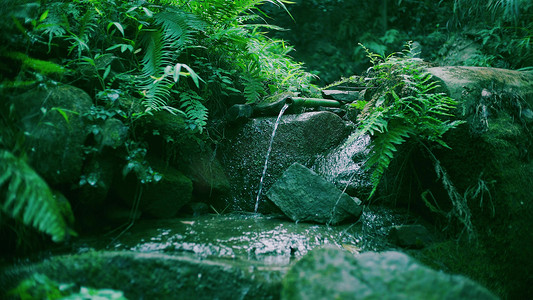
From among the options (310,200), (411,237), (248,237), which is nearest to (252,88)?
(310,200)

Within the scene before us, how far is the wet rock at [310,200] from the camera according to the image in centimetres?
292

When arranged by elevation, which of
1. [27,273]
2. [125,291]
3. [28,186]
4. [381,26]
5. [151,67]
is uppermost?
[381,26]

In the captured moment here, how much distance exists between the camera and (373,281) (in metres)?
1.42

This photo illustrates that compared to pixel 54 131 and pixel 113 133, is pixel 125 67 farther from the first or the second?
pixel 54 131

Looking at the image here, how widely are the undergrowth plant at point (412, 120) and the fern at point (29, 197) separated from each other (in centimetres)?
204

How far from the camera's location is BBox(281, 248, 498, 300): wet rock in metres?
1.34

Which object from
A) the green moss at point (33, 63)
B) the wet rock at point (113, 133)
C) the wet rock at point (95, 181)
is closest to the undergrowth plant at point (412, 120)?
the wet rock at point (113, 133)

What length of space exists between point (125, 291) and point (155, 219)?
3.67 feet

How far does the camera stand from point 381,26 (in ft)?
30.7

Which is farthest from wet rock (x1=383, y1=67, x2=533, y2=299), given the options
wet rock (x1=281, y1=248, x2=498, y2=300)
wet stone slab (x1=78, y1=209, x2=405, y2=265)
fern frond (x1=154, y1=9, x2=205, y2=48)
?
fern frond (x1=154, y1=9, x2=205, y2=48)

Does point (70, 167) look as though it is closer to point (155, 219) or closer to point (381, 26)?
point (155, 219)

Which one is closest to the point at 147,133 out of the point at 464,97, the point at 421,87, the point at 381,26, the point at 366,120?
→ the point at 366,120

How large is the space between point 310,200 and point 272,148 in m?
0.90

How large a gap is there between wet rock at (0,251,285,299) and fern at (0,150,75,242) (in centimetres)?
24
